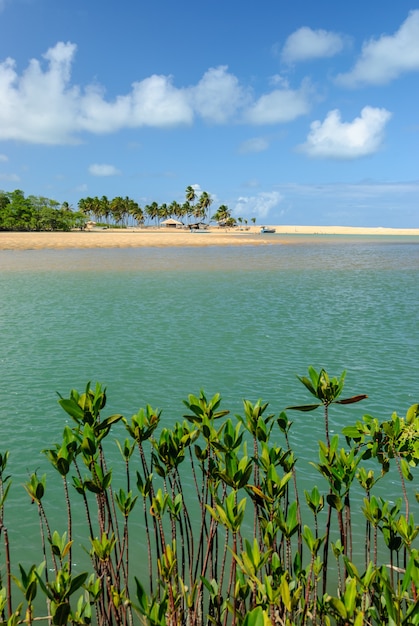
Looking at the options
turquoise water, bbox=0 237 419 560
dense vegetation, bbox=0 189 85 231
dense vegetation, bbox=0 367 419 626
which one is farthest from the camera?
dense vegetation, bbox=0 189 85 231

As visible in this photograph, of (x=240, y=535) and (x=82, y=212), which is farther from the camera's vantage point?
(x=82, y=212)

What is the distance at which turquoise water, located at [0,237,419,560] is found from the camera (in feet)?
30.6

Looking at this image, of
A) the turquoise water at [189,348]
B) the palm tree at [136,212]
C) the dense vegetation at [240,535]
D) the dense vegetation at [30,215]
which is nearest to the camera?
the dense vegetation at [240,535]

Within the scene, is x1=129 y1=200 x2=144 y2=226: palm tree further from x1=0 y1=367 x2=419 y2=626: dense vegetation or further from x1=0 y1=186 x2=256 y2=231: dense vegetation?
x1=0 y1=367 x2=419 y2=626: dense vegetation

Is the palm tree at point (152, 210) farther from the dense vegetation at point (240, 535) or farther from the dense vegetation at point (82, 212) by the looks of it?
the dense vegetation at point (240, 535)

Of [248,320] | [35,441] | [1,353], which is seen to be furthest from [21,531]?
[248,320]

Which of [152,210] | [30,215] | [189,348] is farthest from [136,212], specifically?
[189,348]

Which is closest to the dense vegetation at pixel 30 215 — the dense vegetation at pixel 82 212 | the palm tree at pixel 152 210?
the dense vegetation at pixel 82 212

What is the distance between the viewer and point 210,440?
132 inches

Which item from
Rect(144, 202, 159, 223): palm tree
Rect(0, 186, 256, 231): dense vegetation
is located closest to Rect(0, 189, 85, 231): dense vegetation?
Rect(0, 186, 256, 231): dense vegetation

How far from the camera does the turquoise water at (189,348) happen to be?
367 inches

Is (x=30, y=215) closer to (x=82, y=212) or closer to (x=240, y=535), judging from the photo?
(x=82, y=212)

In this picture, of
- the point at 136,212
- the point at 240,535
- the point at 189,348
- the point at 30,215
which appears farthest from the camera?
A: the point at 136,212

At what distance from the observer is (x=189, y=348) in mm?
14312
